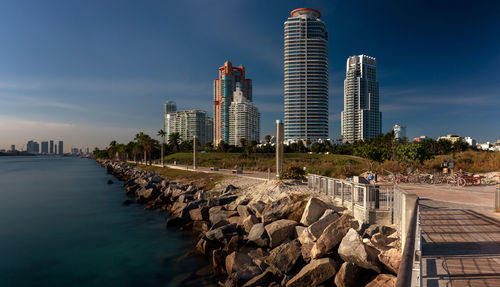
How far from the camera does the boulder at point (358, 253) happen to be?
Result: 6703 mm

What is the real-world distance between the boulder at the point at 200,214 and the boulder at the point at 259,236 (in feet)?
17.4

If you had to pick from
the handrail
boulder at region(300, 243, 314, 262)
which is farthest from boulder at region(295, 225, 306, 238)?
the handrail

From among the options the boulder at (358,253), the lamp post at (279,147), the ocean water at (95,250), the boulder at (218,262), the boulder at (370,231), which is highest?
the lamp post at (279,147)

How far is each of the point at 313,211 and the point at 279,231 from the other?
1527 mm

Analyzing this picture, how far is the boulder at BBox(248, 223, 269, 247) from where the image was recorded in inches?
394

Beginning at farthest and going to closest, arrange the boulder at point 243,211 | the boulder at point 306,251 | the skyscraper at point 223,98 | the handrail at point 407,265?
the skyscraper at point 223,98
the boulder at point 243,211
the boulder at point 306,251
the handrail at point 407,265

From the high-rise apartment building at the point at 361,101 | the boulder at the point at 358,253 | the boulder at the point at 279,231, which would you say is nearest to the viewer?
the boulder at the point at 358,253

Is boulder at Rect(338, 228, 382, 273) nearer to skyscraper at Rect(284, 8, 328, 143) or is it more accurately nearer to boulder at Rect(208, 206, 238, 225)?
boulder at Rect(208, 206, 238, 225)

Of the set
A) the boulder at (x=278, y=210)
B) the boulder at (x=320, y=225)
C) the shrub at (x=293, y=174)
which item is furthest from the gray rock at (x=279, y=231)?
the shrub at (x=293, y=174)

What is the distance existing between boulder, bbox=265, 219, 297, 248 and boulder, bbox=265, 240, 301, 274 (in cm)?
125

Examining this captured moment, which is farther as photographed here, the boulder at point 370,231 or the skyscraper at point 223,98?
the skyscraper at point 223,98

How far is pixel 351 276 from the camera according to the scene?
6773 millimetres

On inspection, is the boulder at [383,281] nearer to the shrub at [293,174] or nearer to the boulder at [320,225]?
the boulder at [320,225]

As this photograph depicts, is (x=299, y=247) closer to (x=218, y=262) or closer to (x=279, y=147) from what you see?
(x=218, y=262)
